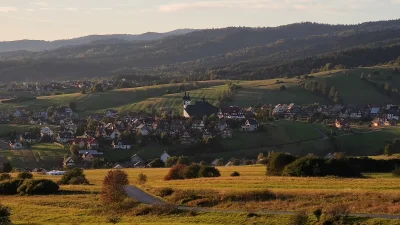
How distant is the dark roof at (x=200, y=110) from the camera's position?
380 feet

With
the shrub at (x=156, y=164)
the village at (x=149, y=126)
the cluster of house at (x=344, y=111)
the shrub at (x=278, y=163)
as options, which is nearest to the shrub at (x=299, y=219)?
the shrub at (x=278, y=163)

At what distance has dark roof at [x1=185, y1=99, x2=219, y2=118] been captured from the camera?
11574 centimetres

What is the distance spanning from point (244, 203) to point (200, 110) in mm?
85404

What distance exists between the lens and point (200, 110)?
117 m

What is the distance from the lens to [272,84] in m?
155

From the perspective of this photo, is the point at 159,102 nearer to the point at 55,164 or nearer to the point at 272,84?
the point at 272,84

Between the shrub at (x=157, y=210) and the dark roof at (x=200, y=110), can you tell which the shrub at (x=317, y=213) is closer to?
the shrub at (x=157, y=210)

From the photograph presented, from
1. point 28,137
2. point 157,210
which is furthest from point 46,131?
point 157,210

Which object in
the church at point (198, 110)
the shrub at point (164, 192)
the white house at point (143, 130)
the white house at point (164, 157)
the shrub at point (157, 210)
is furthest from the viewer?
the church at point (198, 110)

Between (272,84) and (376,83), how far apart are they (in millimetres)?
25830

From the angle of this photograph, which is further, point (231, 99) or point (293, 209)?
point (231, 99)

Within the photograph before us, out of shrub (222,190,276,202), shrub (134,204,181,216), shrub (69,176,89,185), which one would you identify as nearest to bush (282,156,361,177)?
shrub (222,190,276,202)

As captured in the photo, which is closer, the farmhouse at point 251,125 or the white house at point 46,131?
the farmhouse at point 251,125

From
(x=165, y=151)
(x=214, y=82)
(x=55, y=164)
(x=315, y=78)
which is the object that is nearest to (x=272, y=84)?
(x=315, y=78)
